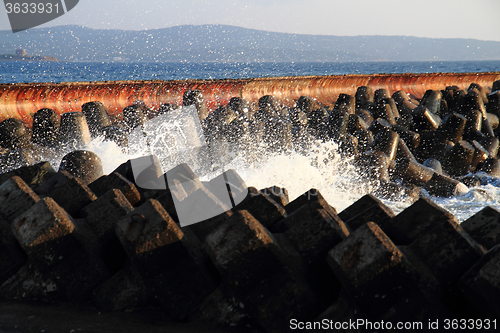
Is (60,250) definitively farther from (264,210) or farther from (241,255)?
(264,210)

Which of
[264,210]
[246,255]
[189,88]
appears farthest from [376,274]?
[189,88]

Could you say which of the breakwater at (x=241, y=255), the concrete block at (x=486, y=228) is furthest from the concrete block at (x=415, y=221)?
the concrete block at (x=486, y=228)

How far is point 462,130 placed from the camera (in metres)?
6.07

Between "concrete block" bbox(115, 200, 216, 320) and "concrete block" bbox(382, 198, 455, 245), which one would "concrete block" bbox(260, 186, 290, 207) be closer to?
"concrete block" bbox(382, 198, 455, 245)

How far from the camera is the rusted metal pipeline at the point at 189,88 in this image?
5.50m

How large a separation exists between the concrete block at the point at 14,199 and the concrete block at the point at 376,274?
5.51 feet

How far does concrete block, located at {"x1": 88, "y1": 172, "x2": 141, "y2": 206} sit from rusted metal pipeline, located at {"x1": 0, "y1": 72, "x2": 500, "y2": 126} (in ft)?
11.8

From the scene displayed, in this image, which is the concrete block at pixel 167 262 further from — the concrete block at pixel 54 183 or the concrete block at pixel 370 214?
the concrete block at pixel 54 183

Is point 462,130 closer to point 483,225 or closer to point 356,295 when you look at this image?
point 483,225

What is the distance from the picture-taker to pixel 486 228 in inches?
71.9

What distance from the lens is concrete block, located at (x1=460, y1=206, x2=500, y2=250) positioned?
1.78 metres

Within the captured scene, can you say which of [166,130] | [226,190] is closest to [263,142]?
[166,130]

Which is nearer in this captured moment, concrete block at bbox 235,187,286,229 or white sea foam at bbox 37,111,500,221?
concrete block at bbox 235,187,286,229

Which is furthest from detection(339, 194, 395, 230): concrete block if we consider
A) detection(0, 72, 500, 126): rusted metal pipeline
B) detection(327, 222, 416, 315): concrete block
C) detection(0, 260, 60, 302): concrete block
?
detection(0, 72, 500, 126): rusted metal pipeline
